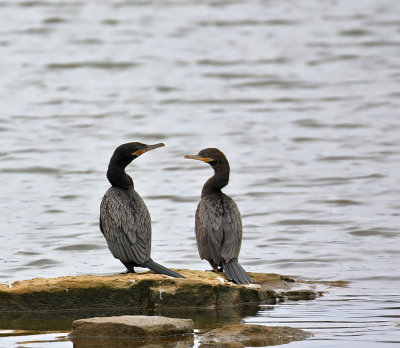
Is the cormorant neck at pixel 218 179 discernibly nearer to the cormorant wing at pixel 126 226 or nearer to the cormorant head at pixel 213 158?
the cormorant head at pixel 213 158

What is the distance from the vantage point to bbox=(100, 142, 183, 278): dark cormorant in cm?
882

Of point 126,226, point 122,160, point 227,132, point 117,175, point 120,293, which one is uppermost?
point 122,160

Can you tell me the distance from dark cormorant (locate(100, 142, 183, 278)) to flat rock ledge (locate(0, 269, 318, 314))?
0.42 metres

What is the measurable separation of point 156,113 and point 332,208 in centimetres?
721

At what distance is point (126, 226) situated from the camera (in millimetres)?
8930

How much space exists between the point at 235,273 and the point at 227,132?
9.47m

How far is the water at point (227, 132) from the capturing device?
10.8m

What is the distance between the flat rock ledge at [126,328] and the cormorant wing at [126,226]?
5.42 ft

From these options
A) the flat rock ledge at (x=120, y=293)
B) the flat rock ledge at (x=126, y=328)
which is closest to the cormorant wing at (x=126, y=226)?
the flat rock ledge at (x=120, y=293)

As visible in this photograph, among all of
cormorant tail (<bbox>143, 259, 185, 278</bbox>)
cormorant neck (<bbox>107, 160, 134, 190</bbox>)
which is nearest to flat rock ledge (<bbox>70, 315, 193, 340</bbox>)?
cormorant tail (<bbox>143, 259, 185, 278</bbox>)

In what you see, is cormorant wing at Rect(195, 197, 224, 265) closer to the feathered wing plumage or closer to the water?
the feathered wing plumage

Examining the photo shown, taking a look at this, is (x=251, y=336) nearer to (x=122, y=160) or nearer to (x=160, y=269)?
(x=160, y=269)

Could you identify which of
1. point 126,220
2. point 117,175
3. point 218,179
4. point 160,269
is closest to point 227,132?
point 218,179

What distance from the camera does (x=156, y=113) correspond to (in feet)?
65.3
